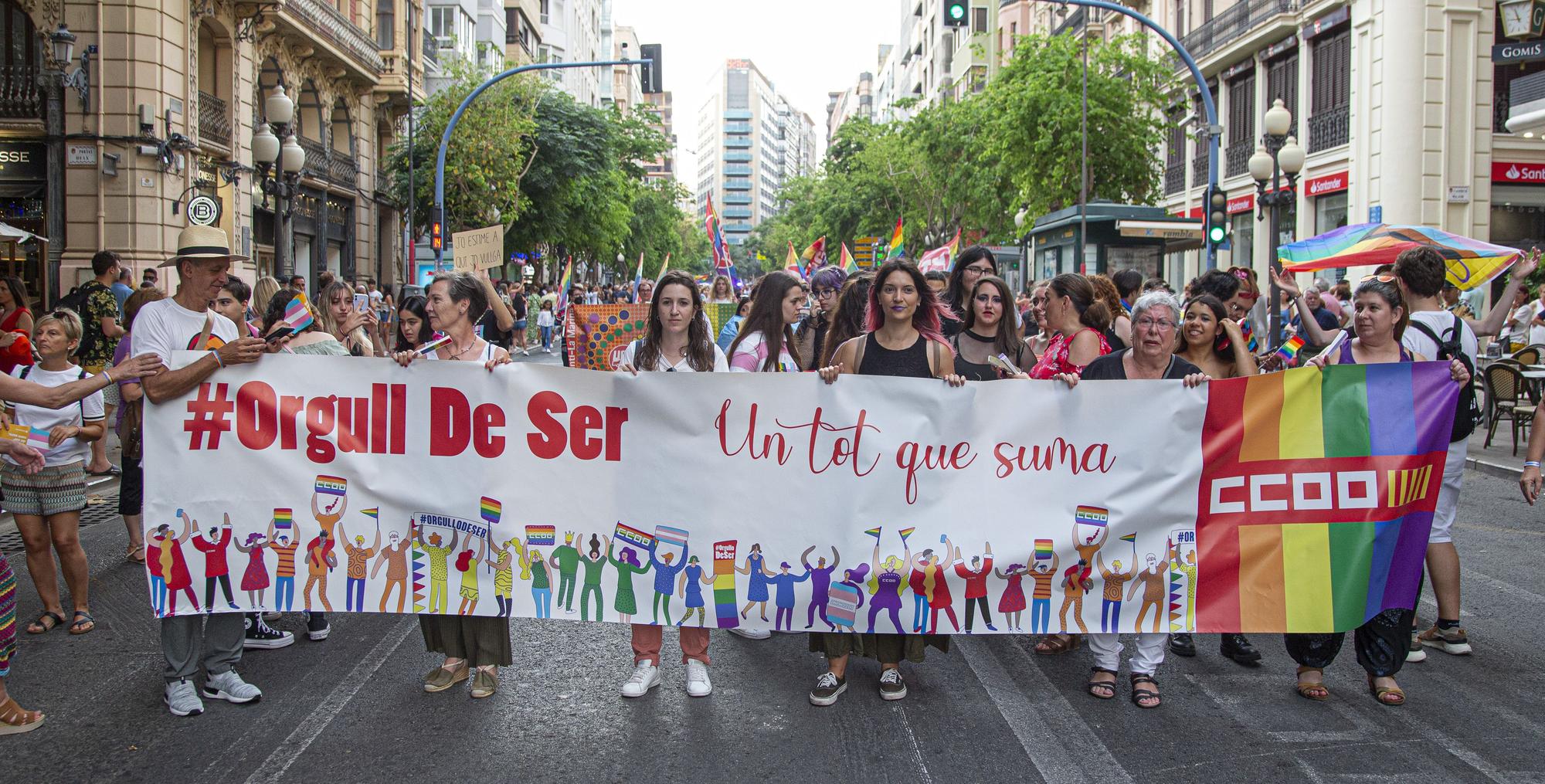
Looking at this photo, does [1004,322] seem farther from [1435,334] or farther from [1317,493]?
[1435,334]

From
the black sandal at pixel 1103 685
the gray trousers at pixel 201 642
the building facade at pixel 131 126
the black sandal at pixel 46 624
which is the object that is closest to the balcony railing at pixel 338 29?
the building facade at pixel 131 126

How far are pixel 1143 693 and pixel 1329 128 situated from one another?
89.3ft

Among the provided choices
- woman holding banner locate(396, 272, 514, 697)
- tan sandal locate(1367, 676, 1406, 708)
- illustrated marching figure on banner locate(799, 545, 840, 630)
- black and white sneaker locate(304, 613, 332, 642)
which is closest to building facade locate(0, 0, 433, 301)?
black and white sneaker locate(304, 613, 332, 642)

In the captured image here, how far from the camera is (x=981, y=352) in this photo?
20.4 ft

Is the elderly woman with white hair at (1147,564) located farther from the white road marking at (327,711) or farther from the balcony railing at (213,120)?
the balcony railing at (213,120)

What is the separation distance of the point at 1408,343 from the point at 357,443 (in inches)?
182

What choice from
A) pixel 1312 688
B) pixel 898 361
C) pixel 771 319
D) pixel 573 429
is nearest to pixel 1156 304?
pixel 898 361

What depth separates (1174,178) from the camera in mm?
39688

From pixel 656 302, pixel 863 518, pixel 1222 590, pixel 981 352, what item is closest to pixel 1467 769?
pixel 1222 590

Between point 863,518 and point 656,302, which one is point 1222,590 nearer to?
point 863,518

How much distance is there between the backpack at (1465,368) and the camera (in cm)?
527

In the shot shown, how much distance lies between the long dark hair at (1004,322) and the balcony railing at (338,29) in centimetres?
2483

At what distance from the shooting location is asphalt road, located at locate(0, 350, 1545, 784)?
4195mm

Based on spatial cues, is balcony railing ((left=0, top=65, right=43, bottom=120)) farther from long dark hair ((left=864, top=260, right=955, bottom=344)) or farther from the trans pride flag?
the trans pride flag
